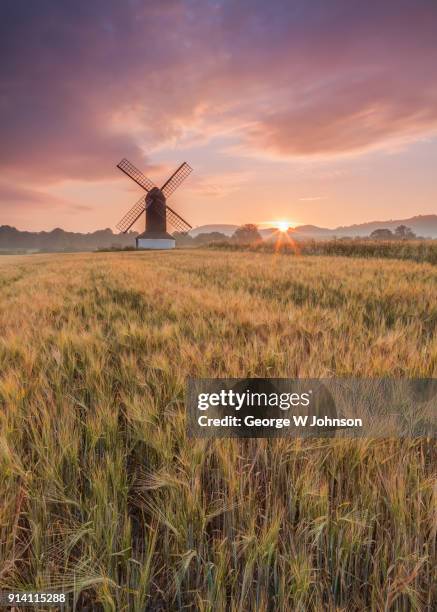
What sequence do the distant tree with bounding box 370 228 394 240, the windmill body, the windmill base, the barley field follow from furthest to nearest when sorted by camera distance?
the windmill base, the windmill body, the distant tree with bounding box 370 228 394 240, the barley field

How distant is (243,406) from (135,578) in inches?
31.2

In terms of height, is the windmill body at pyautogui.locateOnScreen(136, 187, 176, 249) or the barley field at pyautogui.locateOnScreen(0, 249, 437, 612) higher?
the windmill body at pyautogui.locateOnScreen(136, 187, 176, 249)

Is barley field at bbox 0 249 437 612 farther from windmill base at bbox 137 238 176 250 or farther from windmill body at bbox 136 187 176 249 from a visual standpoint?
windmill base at bbox 137 238 176 250

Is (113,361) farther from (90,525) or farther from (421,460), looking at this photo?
(421,460)

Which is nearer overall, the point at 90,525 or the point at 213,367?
the point at 90,525

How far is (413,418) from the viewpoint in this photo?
1.42 metres

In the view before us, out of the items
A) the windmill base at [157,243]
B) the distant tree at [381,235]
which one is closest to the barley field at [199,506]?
the distant tree at [381,235]

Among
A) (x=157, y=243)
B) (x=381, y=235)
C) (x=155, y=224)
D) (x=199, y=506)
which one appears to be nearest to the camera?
(x=199, y=506)

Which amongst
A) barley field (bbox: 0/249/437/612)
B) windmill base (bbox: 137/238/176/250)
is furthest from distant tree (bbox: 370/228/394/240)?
windmill base (bbox: 137/238/176/250)

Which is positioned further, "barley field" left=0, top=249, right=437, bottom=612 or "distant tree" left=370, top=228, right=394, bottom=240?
"distant tree" left=370, top=228, right=394, bottom=240

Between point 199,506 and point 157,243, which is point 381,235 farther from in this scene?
point 199,506

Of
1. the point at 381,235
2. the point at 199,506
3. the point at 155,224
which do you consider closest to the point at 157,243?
the point at 155,224

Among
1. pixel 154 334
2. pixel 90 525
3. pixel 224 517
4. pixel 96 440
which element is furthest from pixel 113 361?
pixel 224 517

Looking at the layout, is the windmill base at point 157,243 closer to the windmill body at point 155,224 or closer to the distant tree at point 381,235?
the windmill body at point 155,224
